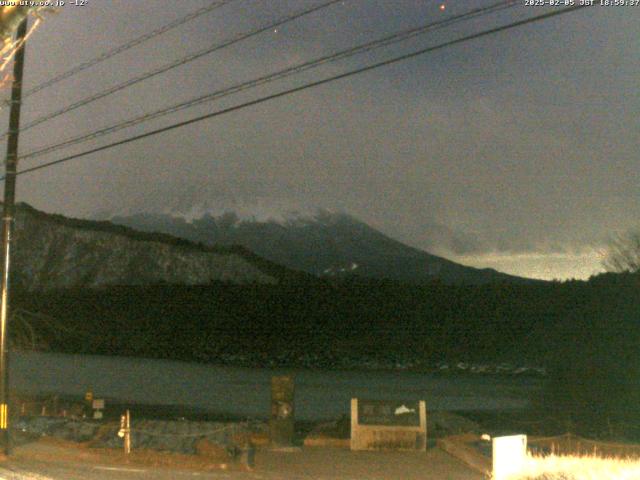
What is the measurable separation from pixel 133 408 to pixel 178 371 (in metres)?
28.7

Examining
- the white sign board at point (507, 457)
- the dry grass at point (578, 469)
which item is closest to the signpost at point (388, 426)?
the dry grass at point (578, 469)

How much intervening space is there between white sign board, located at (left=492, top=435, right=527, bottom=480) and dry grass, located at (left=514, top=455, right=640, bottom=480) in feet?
0.51

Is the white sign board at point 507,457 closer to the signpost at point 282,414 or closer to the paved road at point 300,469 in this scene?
the paved road at point 300,469

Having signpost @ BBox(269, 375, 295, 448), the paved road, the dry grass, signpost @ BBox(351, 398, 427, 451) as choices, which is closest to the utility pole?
the paved road

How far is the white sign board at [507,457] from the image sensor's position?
13.2 metres

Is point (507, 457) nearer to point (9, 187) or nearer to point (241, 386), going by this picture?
point (9, 187)

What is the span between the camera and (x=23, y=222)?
4562 inches

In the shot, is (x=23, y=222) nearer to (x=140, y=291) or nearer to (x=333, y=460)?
(x=140, y=291)

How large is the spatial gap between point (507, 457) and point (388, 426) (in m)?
5.04

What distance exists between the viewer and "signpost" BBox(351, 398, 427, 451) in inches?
709

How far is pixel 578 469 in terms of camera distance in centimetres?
1323

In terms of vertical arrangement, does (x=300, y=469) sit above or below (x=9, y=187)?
below

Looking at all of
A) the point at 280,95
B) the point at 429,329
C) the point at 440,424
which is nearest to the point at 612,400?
the point at 440,424

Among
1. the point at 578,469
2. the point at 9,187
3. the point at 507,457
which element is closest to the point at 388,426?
the point at 507,457
